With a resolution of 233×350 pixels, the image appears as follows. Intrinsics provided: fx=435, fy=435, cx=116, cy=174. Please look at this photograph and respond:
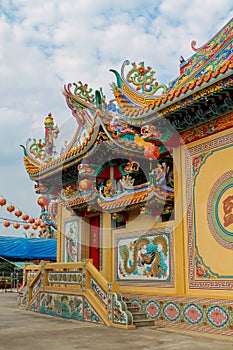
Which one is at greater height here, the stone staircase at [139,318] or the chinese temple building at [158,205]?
the chinese temple building at [158,205]

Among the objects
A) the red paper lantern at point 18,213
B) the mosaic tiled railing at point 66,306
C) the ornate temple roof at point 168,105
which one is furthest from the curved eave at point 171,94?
the red paper lantern at point 18,213

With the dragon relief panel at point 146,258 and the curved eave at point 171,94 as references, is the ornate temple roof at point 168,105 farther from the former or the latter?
the dragon relief panel at point 146,258

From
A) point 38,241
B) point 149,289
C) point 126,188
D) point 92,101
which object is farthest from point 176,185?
point 38,241

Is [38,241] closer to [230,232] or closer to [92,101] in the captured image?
[92,101]

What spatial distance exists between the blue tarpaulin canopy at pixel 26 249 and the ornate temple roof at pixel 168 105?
7.11 m

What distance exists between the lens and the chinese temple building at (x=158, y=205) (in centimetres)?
773

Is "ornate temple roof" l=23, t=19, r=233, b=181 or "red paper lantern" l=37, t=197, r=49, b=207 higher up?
"ornate temple roof" l=23, t=19, r=233, b=181

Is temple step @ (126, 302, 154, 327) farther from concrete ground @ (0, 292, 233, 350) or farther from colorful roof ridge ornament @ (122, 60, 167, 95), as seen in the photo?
colorful roof ridge ornament @ (122, 60, 167, 95)

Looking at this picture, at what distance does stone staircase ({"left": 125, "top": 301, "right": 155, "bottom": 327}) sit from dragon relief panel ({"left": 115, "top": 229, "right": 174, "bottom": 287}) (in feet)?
1.96

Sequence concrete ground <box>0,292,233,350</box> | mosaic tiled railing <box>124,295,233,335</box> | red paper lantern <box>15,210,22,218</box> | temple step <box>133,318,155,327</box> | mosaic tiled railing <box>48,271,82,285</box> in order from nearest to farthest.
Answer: concrete ground <box>0,292,233,350</box>, mosaic tiled railing <box>124,295,233,335</box>, temple step <box>133,318,155,327</box>, mosaic tiled railing <box>48,271,82,285</box>, red paper lantern <box>15,210,22,218</box>

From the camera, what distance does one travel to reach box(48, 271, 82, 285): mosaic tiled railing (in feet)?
33.4

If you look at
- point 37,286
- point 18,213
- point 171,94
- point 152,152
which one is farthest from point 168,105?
point 18,213

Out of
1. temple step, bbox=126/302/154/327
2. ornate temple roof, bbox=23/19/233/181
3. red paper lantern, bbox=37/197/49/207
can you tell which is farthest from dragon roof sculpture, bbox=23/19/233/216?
temple step, bbox=126/302/154/327

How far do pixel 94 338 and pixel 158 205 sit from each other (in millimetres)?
3072
